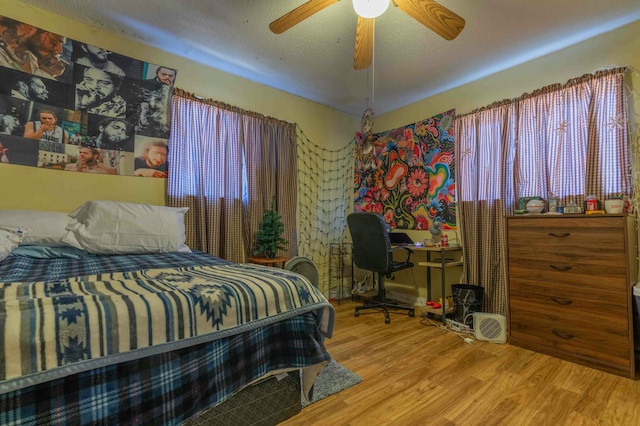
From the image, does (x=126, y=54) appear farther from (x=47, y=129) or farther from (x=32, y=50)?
(x=47, y=129)

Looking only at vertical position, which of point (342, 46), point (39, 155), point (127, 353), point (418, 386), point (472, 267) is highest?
point (342, 46)

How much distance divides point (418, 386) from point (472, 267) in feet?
5.15

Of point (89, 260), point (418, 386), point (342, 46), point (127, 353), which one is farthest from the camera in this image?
point (342, 46)

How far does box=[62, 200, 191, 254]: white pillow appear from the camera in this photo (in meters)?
1.73

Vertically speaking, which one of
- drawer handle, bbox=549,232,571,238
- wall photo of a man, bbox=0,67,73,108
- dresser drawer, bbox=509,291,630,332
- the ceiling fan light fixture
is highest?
the ceiling fan light fixture

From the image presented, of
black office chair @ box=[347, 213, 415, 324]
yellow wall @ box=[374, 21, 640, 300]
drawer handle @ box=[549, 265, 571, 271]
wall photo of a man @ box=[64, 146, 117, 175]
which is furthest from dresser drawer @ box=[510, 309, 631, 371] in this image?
wall photo of a man @ box=[64, 146, 117, 175]

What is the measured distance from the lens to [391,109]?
3.87 meters

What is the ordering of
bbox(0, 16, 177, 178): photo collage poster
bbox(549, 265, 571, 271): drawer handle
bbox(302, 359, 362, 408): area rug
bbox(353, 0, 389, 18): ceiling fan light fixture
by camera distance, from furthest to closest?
bbox(549, 265, 571, 271): drawer handle → bbox(0, 16, 177, 178): photo collage poster → bbox(302, 359, 362, 408): area rug → bbox(353, 0, 389, 18): ceiling fan light fixture

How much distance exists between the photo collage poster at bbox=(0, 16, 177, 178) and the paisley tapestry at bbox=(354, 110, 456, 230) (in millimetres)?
1992

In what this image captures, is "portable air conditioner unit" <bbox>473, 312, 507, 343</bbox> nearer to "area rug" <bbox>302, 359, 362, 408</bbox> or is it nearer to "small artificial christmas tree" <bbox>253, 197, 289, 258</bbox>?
"area rug" <bbox>302, 359, 362, 408</bbox>

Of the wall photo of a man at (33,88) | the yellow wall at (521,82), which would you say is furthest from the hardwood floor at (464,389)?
the wall photo of a man at (33,88)

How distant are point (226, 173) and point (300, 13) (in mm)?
1613

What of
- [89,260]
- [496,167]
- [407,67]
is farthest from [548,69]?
[89,260]

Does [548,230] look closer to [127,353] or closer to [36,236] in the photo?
[127,353]
